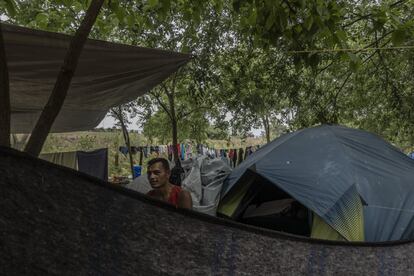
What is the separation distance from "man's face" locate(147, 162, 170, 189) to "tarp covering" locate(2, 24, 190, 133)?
30.9 inches

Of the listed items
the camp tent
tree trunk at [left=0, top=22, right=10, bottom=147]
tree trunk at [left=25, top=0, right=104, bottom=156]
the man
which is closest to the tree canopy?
the camp tent

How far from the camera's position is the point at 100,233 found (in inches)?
41.9

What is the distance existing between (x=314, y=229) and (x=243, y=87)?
14.1ft

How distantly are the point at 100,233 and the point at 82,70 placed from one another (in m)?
2.20

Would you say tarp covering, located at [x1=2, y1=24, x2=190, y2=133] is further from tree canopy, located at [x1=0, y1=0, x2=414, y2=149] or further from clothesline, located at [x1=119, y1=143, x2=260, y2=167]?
clothesline, located at [x1=119, y1=143, x2=260, y2=167]

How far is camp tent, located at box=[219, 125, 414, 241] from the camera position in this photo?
9.57 feet

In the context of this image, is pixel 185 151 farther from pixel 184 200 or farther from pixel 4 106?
pixel 4 106

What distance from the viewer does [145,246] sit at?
44.4 inches

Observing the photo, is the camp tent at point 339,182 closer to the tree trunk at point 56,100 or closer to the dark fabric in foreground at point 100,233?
A: the dark fabric in foreground at point 100,233

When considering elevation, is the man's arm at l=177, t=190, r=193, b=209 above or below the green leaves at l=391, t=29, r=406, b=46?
below

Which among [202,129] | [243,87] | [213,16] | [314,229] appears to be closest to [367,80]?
[243,87]

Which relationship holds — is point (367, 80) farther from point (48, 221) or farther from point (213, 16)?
point (48, 221)

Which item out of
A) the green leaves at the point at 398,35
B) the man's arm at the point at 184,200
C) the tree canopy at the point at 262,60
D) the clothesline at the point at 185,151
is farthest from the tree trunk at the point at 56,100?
the clothesline at the point at 185,151

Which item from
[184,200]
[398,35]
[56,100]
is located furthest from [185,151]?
[56,100]
